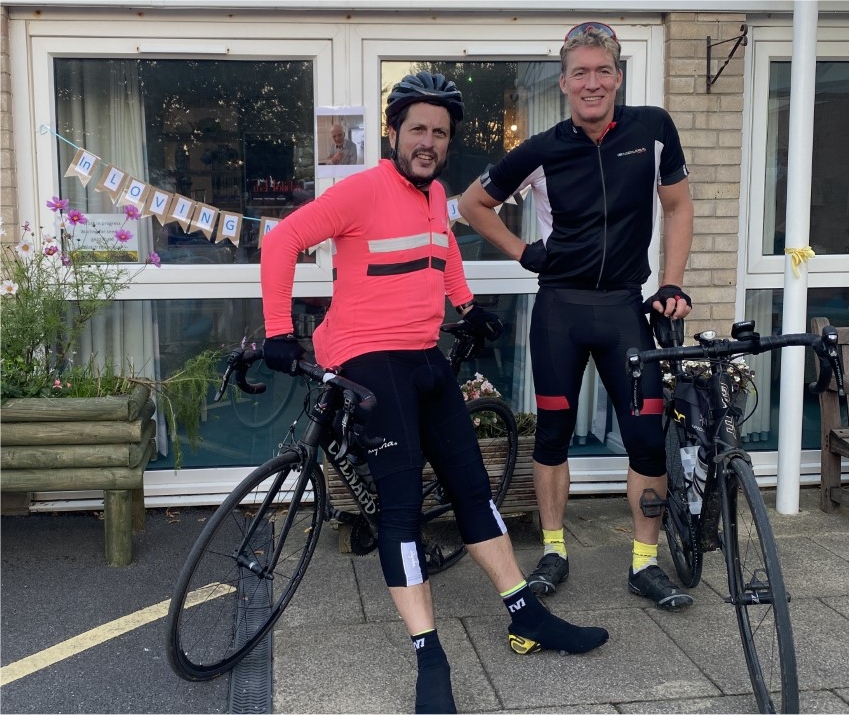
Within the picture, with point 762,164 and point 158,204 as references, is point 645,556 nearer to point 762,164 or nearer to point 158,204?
point 762,164

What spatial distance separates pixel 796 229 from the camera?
4.61m

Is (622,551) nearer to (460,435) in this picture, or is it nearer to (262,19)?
(460,435)

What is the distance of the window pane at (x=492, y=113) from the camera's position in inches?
195

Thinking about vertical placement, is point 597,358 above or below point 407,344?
below

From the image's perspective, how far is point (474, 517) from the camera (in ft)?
10.4

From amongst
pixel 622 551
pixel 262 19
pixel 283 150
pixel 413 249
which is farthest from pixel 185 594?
pixel 262 19

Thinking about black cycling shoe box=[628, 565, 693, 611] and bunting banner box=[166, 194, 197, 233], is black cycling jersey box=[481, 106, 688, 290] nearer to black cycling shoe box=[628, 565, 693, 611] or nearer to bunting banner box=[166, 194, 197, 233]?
black cycling shoe box=[628, 565, 693, 611]

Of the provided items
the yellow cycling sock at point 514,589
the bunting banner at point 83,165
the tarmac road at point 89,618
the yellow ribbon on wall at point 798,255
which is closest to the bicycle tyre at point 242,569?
the tarmac road at point 89,618

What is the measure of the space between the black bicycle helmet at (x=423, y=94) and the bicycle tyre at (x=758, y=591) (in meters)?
1.52

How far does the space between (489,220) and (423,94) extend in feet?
3.31

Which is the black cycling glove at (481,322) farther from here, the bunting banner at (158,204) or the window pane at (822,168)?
the window pane at (822,168)

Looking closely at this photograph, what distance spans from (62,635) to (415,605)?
1.49 meters

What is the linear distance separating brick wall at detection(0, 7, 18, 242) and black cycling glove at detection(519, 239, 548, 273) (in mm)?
2668

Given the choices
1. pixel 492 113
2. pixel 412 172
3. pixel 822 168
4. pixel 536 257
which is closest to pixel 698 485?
pixel 536 257
